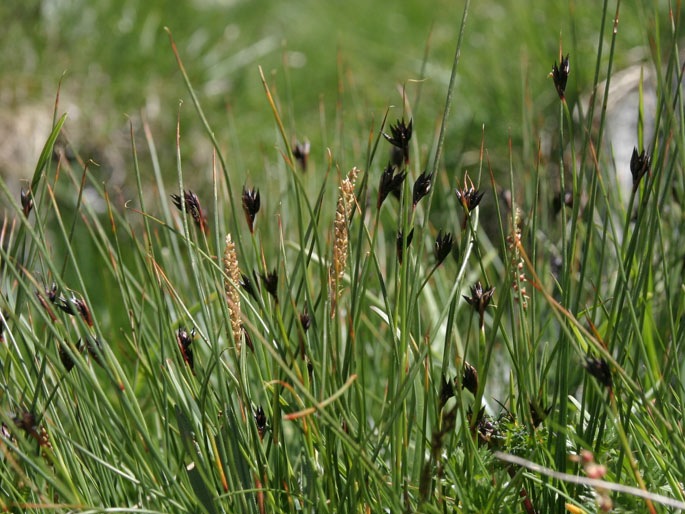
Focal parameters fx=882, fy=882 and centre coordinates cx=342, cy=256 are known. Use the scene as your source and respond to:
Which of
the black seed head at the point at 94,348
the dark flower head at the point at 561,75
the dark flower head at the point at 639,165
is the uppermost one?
the dark flower head at the point at 561,75

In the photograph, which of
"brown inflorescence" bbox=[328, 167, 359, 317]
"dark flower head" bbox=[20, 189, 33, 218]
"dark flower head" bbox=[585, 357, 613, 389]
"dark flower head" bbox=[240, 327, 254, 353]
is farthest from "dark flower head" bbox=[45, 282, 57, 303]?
"dark flower head" bbox=[585, 357, 613, 389]

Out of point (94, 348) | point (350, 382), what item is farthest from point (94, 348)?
point (350, 382)

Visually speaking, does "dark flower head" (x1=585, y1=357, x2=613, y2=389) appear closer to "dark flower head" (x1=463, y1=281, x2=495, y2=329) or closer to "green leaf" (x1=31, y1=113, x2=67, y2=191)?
"dark flower head" (x1=463, y1=281, x2=495, y2=329)

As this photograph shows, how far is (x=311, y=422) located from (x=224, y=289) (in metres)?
0.21

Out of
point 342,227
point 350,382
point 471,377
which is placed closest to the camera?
point 350,382

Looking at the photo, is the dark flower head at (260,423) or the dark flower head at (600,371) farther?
the dark flower head at (260,423)

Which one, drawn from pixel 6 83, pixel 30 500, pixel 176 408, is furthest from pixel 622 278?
pixel 6 83

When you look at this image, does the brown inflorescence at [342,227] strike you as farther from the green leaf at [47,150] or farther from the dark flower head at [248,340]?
the green leaf at [47,150]

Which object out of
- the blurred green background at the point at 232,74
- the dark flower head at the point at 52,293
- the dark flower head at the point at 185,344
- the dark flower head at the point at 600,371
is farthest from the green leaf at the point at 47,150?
the blurred green background at the point at 232,74

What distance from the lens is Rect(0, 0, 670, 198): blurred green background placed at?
329cm

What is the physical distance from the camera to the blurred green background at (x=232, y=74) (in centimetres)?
329

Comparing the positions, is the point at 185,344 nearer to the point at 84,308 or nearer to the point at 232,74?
the point at 84,308

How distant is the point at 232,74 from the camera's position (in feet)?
13.4

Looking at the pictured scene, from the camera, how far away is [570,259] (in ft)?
3.70
